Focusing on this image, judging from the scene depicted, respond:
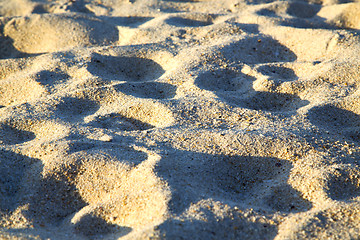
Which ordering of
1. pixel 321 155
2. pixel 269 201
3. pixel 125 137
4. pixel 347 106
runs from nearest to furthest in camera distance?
pixel 269 201 < pixel 321 155 < pixel 125 137 < pixel 347 106

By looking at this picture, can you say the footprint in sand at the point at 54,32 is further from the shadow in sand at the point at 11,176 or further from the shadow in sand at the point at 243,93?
the shadow in sand at the point at 11,176

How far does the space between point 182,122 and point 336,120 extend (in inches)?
41.1

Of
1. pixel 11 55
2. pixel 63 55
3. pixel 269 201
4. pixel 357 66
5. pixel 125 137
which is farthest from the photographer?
pixel 11 55

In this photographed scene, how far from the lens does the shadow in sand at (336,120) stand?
7.57 ft

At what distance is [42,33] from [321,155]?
2.83 meters

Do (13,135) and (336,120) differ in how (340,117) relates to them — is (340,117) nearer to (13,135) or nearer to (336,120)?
(336,120)

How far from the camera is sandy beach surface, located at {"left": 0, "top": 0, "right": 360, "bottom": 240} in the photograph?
5.78 ft

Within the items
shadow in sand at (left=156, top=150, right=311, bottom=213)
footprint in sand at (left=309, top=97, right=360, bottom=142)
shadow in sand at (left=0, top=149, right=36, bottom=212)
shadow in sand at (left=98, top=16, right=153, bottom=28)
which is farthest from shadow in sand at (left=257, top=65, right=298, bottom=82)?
shadow in sand at (left=0, top=149, right=36, bottom=212)

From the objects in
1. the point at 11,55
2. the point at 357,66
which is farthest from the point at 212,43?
the point at 11,55

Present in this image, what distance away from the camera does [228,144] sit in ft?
7.06

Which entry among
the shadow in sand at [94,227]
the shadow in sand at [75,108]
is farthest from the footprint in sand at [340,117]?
the shadow in sand at [75,108]

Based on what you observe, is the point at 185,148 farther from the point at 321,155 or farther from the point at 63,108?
the point at 63,108

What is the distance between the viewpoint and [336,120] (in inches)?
95.6

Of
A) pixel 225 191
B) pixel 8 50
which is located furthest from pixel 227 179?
pixel 8 50
